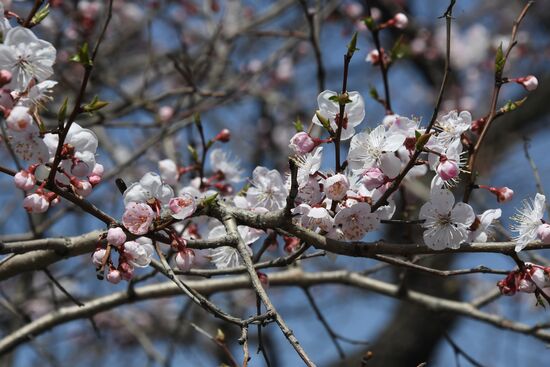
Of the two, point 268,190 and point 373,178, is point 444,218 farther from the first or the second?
point 268,190

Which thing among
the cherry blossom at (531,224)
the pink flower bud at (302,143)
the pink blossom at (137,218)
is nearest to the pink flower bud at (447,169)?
the cherry blossom at (531,224)

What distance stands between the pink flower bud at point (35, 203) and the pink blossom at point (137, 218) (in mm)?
211

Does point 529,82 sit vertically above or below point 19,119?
above

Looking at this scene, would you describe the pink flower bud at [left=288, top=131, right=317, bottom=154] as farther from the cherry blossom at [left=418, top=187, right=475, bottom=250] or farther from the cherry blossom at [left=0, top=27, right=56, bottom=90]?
the cherry blossom at [left=0, top=27, right=56, bottom=90]

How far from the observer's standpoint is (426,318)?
6.13 metres

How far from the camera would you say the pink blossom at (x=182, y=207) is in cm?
171

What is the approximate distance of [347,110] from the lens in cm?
178

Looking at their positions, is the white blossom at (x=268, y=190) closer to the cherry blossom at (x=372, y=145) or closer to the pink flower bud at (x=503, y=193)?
the cherry blossom at (x=372, y=145)

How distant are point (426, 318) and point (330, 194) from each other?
15.7 feet

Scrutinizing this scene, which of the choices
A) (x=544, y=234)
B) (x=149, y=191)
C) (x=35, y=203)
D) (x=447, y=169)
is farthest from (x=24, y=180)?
(x=544, y=234)

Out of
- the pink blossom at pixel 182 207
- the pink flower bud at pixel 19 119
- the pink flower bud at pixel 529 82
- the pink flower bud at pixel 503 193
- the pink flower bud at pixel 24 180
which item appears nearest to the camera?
the pink flower bud at pixel 19 119

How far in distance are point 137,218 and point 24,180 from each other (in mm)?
292

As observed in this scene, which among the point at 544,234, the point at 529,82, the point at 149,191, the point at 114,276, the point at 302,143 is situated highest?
the point at 529,82

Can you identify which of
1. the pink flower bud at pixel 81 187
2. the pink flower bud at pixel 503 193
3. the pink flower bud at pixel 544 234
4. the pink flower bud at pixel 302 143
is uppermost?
the pink flower bud at pixel 503 193
